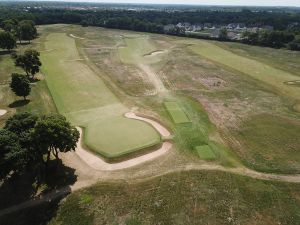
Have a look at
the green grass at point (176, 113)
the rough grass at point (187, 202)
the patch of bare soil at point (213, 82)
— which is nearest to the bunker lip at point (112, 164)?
the rough grass at point (187, 202)

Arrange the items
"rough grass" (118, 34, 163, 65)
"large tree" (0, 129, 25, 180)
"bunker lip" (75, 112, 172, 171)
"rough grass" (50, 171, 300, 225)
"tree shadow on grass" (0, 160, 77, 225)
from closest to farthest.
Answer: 1. "rough grass" (50, 171, 300, 225)
2. "tree shadow on grass" (0, 160, 77, 225)
3. "large tree" (0, 129, 25, 180)
4. "bunker lip" (75, 112, 172, 171)
5. "rough grass" (118, 34, 163, 65)

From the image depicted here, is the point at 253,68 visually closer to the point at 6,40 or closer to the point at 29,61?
the point at 29,61

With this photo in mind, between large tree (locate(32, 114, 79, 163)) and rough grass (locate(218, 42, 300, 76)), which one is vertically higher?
large tree (locate(32, 114, 79, 163))

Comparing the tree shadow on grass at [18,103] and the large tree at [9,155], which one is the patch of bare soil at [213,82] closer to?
the tree shadow on grass at [18,103]

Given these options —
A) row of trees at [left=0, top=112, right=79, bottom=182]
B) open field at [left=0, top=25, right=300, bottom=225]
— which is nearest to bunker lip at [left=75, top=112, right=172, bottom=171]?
open field at [left=0, top=25, right=300, bottom=225]

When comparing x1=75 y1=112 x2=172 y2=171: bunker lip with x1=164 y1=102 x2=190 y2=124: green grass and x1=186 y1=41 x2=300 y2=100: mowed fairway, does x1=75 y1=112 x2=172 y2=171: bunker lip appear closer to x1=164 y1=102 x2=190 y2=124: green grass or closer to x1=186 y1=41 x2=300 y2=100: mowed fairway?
x1=164 y1=102 x2=190 y2=124: green grass

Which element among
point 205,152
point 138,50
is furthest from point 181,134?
point 138,50

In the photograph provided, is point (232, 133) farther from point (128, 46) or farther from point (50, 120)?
point (128, 46)
